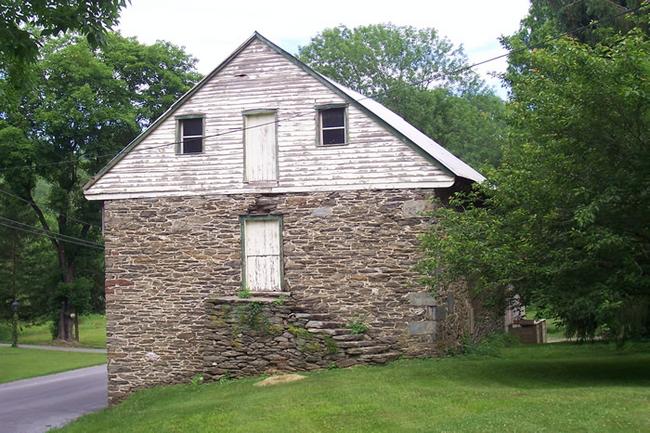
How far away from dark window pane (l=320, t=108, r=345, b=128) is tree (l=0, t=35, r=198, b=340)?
20755mm

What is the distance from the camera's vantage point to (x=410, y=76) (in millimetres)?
53062

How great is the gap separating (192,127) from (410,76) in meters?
34.6

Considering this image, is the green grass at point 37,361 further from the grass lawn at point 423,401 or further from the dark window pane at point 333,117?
the dark window pane at point 333,117

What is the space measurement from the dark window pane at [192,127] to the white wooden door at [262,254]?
2.61 metres

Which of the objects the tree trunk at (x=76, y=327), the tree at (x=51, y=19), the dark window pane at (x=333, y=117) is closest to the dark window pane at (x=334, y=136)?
the dark window pane at (x=333, y=117)

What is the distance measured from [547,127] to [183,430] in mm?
8047

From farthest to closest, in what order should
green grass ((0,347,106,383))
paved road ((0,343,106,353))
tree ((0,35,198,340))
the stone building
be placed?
paved road ((0,343,106,353))
tree ((0,35,198,340))
green grass ((0,347,106,383))
the stone building

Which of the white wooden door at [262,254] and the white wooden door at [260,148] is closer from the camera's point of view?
the white wooden door at [262,254]

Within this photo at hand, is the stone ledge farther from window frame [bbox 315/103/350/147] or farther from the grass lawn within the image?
window frame [bbox 315/103/350/147]

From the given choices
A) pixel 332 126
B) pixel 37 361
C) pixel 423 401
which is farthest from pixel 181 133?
pixel 37 361

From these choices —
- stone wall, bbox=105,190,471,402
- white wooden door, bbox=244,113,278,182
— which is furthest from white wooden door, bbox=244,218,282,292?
white wooden door, bbox=244,113,278,182

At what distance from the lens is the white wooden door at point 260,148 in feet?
64.6

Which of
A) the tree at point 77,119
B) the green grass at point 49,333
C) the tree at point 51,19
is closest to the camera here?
the tree at point 51,19

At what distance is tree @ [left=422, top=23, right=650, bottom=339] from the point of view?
13.4 metres
